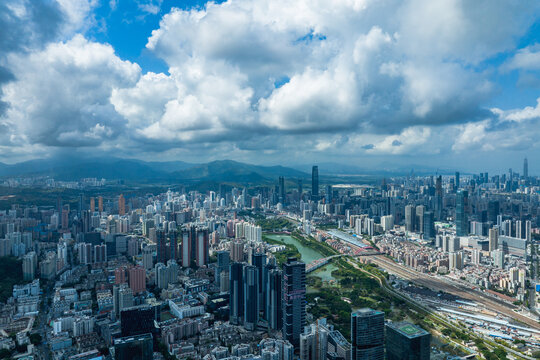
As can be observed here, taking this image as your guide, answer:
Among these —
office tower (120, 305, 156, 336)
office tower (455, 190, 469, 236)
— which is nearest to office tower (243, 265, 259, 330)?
office tower (120, 305, 156, 336)

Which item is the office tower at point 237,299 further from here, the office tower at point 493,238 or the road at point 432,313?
the office tower at point 493,238

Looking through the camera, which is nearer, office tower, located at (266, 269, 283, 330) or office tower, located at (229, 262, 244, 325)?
office tower, located at (266, 269, 283, 330)

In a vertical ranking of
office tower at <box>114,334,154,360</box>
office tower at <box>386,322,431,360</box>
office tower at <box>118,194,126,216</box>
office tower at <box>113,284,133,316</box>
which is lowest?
office tower at <box>113,284,133,316</box>

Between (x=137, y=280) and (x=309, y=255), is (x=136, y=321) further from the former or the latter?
(x=309, y=255)

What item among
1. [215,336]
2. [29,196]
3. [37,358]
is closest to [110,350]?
[37,358]

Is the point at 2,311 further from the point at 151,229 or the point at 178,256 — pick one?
the point at 151,229

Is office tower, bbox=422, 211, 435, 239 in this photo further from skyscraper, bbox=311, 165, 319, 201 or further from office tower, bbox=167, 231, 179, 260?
skyscraper, bbox=311, 165, 319, 201

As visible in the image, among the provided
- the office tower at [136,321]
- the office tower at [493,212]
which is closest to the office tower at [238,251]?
the office tower at [136,321]
